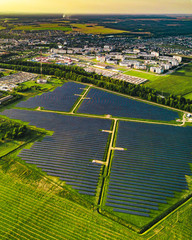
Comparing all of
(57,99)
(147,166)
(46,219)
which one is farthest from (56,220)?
(57,99)

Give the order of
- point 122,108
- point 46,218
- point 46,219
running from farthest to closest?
point 122,108, point 46,218, point 46,219

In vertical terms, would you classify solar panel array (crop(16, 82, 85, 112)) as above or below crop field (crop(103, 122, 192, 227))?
above

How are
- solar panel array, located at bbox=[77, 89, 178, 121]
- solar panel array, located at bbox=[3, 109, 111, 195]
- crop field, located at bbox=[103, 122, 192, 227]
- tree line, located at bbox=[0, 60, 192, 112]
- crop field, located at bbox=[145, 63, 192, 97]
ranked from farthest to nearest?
crop field, located at bbox=[145, 63, 192, 97]
tree line, located at bbox=[0, 60, 192, 112]
solar panel array, located at bbox=[77, 89, 178, 121]
solar panel array, located at bbox=[3, 109, 111, 195]
crop field, located at bbox=[103, 122, 192, 227]

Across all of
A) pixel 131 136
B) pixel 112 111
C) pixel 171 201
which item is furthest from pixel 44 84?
pixel 171 201

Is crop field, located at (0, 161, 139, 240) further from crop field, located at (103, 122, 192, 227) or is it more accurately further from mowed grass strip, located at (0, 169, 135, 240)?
crop field, located at (103, 122, 192, 227)

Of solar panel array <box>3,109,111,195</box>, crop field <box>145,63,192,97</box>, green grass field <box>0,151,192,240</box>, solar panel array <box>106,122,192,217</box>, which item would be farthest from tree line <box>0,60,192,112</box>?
green grass field <box>0,151,192,240</box>

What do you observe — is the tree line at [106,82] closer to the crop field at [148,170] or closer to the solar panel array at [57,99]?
the solar panel array at [57,99]

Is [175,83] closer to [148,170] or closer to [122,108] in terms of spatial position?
[122,108]

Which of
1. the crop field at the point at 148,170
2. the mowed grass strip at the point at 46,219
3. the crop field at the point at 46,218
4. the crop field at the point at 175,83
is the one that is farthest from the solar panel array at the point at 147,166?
the crop field at the point at 175,83
